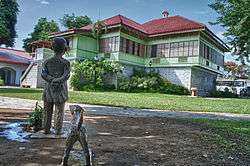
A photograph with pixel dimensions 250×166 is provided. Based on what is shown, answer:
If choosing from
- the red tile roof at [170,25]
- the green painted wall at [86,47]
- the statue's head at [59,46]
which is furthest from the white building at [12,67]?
the statue's head at [59,46]

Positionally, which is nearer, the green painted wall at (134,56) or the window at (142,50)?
the green painted wall at (134,56)

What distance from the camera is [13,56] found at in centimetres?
4312

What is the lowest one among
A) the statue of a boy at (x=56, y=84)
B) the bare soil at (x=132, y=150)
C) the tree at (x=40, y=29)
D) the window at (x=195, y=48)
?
the bare soil at (x=132, y=150)

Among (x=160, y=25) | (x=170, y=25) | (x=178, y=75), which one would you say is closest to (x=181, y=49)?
(x=178, y=75)

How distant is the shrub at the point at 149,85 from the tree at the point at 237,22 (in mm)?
7083

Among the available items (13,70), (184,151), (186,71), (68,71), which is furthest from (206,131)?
(13,70)

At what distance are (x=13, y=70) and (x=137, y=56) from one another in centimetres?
1749

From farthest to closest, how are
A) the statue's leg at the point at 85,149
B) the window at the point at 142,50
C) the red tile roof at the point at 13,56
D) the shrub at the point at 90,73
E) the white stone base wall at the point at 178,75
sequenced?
the red tile roof at the point at 13,56 < the window at the point at 142,50 < the white stone base wall at the point at 178,75 < the shrub at the point at 90,73 < the statue's leg at the point at 85,149

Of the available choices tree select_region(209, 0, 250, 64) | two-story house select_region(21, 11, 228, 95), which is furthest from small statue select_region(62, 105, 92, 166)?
two-story house select_region(21, 11, 228, 95)

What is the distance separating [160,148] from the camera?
5.56 m

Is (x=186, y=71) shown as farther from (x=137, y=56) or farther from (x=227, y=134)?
(x=227, y=134)

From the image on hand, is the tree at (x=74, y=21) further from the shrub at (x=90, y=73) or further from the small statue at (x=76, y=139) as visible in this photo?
the small statue at (x=76, y=139)

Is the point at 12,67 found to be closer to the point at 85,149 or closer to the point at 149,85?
the point at 149,85

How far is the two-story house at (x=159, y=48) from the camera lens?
29484 mm
